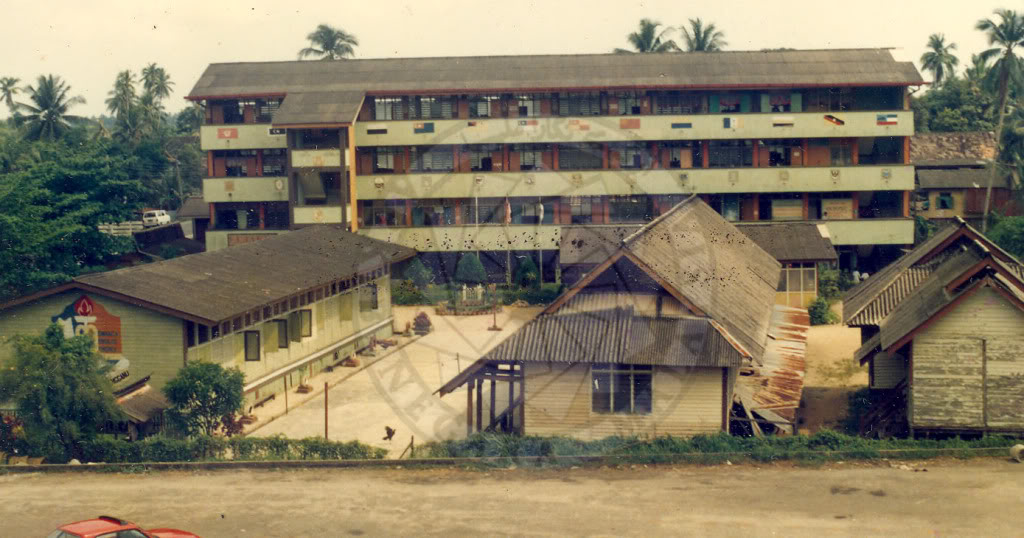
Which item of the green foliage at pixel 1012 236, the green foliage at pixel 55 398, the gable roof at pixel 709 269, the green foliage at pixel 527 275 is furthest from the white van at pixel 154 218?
the green foliage at pixel 1012 236

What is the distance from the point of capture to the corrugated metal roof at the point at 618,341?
29.1 meters

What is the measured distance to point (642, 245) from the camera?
33.1 m

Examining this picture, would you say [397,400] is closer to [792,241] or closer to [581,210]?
[792,241]

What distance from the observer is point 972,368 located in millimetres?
29547

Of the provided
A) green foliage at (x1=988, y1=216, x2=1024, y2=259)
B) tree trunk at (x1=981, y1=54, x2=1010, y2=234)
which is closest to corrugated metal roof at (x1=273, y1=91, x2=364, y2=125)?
green foliage at (x1=988, y1=216, x2=1024, y2=259)

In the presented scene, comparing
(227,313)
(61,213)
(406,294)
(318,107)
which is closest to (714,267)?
(227,313)

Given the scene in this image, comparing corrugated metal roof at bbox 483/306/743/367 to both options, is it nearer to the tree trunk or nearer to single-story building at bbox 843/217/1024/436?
single-story building at bbox 843/217/1024/436

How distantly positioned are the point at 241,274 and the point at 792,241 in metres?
30.5

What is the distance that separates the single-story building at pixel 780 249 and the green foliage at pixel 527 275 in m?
3.41

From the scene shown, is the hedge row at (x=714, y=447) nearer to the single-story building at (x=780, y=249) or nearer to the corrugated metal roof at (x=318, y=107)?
the single-story building at (x=780, y=249)

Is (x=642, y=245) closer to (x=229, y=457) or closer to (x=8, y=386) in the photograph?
(x=229, y=457)

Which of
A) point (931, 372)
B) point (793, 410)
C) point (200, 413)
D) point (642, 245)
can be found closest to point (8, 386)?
point (200, 413)

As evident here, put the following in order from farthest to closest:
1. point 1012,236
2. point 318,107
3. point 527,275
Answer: point 318,107 < point 527,275 < point 1012,236

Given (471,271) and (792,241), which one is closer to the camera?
(792,241)
